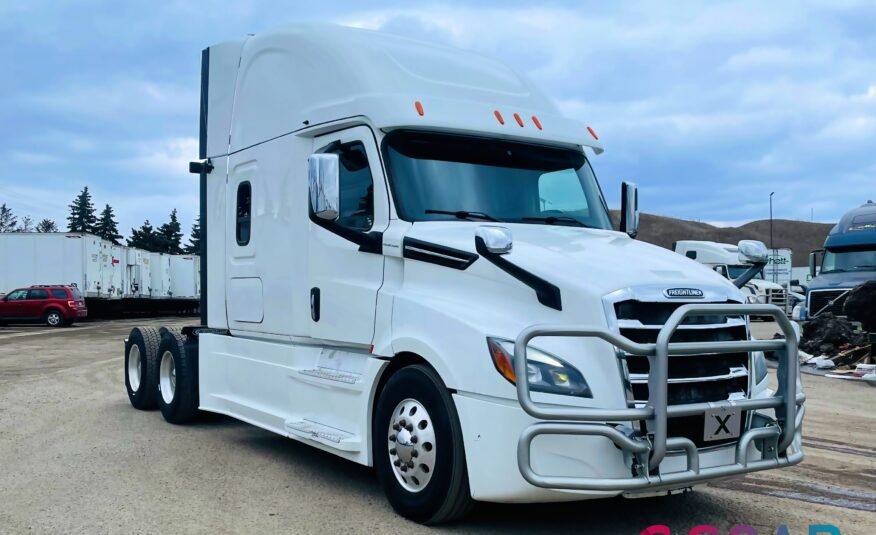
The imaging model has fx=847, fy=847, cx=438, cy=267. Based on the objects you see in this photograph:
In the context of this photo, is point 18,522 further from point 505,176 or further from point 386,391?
point 505,176

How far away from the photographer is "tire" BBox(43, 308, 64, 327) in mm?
32219

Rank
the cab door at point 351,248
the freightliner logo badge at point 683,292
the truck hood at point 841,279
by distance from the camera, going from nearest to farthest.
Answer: the freightliner logo badge at point 683,292 < the cab door at point 351,248 < the truck hood at point 841,279

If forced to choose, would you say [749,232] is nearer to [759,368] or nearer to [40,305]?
[40,305]

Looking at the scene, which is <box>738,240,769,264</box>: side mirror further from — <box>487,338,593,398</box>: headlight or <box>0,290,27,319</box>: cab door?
<box>0,290,27,319</box>: cab door

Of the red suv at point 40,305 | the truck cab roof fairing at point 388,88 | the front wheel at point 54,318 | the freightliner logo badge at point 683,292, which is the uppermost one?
the truck cab roof fairing at point 388,88

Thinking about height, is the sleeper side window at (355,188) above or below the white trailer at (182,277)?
above

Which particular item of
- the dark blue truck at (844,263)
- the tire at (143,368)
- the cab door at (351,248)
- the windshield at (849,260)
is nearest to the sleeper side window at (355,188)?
the cab door at (351,248)

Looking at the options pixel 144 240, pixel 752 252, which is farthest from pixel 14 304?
pixel 144 240

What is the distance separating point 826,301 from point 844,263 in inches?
58.1

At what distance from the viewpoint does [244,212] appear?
25.7 ft

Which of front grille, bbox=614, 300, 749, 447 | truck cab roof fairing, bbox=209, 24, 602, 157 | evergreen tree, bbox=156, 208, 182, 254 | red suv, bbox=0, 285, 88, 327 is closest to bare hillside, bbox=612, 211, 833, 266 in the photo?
evergreen tree, bbox=156, 208, 182, 254

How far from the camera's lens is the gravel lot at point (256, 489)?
17.2 feet

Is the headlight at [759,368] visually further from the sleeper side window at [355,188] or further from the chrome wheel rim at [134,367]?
the chrome wheel rim at [134,367]

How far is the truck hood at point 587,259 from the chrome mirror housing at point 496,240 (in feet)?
0.28
